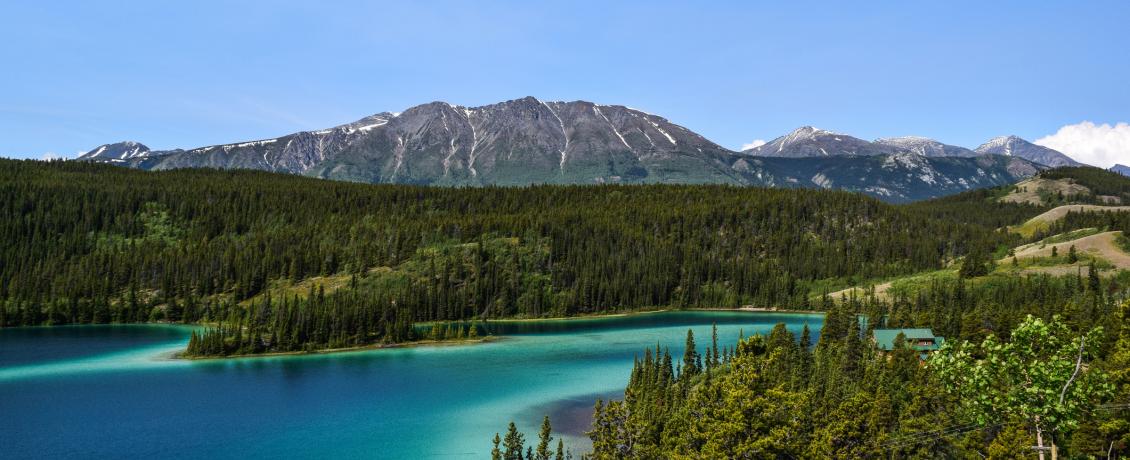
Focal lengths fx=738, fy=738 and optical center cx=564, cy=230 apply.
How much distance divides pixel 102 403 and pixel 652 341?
302 feet

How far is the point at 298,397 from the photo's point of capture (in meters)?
93.2

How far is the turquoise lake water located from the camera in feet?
233

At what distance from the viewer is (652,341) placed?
5714 inches

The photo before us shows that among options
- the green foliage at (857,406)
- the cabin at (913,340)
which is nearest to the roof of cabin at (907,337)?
the cabin at (913,340)

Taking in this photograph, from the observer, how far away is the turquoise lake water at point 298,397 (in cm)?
7112

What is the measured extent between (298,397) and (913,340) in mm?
81520

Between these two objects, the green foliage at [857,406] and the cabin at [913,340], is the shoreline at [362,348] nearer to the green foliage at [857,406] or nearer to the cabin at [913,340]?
the green foliage at [857,406]

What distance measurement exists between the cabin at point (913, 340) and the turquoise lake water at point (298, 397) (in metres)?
34.4

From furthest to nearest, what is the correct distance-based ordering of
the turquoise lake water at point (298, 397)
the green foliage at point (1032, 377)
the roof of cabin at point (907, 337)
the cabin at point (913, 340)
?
the roof of cabin at point (907, 337) < the cabin at point (913, 340) < the turquoise lake water at point (298, 397) < the green foliage at point (1032, 377)

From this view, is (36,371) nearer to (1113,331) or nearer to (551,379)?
(551,379)

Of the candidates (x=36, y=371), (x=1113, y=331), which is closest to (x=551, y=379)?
(x=1113, y=331)

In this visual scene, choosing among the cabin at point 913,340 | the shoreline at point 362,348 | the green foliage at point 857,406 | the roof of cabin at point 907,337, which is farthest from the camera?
the shoreline at point 362,348

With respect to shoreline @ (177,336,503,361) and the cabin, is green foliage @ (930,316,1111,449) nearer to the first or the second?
the cabin

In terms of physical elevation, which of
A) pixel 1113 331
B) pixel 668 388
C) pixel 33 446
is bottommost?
pixel 33 446
